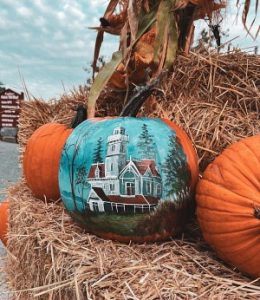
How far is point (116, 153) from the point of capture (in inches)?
66.4

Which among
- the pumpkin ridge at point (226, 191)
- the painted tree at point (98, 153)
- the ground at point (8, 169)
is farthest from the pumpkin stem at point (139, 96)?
the ground at point (8, 169)

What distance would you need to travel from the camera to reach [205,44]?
2.41 meters

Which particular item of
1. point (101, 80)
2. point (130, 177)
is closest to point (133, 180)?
point (130, 177)

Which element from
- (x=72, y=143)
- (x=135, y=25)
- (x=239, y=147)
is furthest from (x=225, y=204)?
(x=135, y=25)

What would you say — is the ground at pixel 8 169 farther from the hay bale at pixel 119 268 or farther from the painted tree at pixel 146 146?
the painted tree at pixel 146 146

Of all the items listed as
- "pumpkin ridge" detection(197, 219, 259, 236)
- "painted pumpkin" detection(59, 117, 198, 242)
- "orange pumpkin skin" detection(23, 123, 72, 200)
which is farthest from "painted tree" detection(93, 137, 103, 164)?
"orange pumpkin skin" detection(23, 123, 72, 200)

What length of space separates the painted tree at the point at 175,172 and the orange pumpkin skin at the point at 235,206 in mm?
125

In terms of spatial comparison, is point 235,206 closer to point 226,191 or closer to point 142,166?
point 226,191

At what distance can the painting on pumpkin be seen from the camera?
1.67 metres

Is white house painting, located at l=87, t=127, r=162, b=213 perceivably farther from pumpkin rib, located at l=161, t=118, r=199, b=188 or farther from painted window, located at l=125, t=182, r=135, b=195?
pumpkin rib, located at l=161, t=118, r=199, b=188

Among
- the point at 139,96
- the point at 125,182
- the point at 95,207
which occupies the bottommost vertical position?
the point at 95,207

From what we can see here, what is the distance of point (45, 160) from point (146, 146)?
91 centimetres

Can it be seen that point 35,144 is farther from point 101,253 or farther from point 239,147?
point 239,147

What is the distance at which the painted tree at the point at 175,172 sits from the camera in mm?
1692
